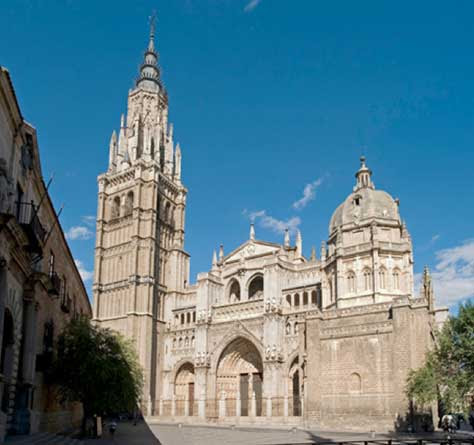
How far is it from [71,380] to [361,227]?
27.8 meters

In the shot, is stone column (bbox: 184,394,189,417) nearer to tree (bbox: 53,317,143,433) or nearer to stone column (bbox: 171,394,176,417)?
stone column (bbox: 171,394,176,417)

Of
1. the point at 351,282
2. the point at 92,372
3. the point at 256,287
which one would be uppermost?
the point at 256,287

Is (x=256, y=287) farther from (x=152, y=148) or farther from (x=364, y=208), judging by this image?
(x=152, y=148)

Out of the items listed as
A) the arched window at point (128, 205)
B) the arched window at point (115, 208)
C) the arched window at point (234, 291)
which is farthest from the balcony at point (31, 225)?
the arched window at point (115, 208)

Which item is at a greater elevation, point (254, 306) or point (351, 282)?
point (351, 282)

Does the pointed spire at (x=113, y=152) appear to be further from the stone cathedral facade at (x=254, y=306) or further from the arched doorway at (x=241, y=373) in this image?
the arched doorway at (x=241, y=373)

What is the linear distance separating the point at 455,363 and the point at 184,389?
31.6m

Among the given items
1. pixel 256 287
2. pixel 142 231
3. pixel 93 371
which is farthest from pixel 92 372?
pixel 142 231

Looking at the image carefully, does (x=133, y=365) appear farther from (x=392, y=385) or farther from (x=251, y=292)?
(x=251, y=292)

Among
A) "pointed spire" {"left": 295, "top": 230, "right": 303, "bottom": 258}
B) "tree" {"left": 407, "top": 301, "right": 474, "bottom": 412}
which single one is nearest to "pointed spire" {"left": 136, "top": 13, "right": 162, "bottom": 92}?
"pointed spire" {"left": 295, "top": 230, "right": 303, "bottom": 258}

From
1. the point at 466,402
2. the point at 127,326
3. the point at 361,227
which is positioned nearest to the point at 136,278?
the point at 127,326

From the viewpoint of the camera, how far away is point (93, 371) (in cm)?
2267

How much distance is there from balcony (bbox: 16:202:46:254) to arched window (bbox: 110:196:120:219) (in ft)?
132

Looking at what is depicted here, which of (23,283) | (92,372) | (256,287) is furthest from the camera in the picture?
(256,287)
